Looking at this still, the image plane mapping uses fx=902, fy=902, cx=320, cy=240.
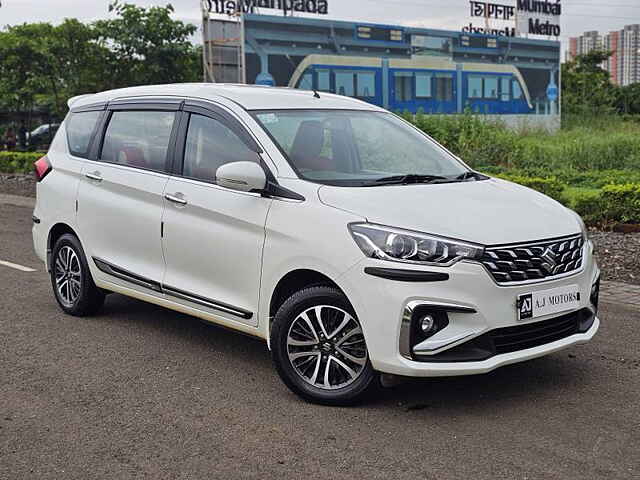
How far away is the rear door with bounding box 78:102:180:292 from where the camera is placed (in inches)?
245

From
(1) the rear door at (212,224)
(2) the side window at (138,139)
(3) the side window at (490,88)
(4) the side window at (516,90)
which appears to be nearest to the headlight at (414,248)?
(1) the rear door at (212,224)

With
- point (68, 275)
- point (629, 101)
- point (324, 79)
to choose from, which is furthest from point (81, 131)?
point (629, 101)

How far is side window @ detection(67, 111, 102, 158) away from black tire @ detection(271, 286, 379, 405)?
2.85 meters

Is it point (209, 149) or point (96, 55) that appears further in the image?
point (96, 55)

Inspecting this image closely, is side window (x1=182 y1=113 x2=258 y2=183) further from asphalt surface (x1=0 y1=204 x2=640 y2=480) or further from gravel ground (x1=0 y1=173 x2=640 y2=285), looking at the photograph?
gravel ground (x1=0 y1=173 x2=640 y2=285)

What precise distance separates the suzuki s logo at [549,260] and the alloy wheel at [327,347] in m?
1.06

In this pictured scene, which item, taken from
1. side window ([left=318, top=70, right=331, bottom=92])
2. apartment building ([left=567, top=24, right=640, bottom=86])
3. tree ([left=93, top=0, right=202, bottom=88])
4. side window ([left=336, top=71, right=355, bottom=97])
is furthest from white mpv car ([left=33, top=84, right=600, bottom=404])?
apartment building ([left=567, top=24, right=640, bottom=86])

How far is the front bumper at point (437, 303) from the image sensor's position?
4.61 meters

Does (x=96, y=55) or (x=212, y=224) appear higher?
(x=96, y=55)

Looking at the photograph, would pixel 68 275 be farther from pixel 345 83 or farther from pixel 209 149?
pixel 345 83

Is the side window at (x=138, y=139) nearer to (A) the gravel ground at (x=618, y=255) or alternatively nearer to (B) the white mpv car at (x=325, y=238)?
(B) the white mpv car at (x=325, y=238)

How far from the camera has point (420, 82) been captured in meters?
44.1

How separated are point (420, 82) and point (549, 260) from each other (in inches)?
1580

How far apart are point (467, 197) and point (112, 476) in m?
2.52
